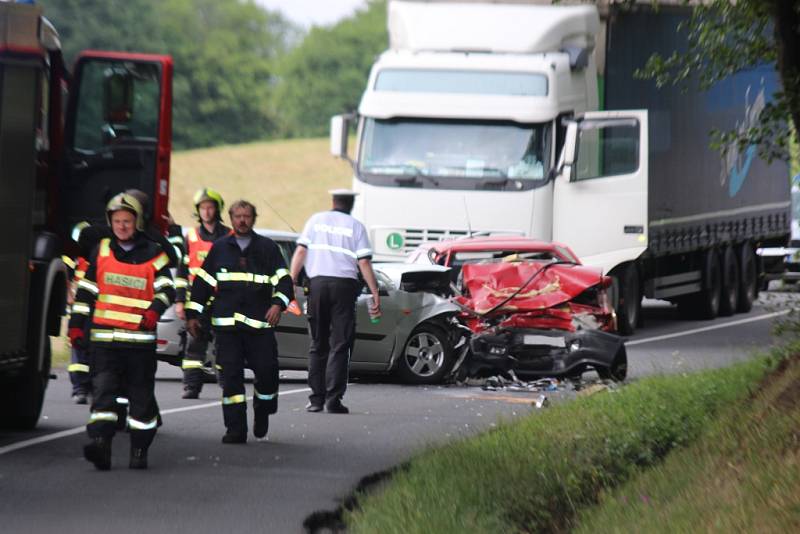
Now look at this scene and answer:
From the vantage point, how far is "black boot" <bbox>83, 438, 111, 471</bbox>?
10188 millimetres

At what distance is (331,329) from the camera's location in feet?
45.8

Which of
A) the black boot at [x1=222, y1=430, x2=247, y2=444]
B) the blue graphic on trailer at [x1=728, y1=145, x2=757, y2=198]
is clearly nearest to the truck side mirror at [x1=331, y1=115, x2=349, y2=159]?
the blue graphic on trailer at [x1=728, y1=145, x2=757, y2=198]

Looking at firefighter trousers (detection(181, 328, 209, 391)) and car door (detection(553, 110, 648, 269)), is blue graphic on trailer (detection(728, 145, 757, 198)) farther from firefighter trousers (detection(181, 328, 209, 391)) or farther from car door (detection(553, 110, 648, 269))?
firefighter trousers (detection(181, 328, 209, 391))

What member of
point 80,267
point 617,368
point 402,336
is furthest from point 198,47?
point 80,267

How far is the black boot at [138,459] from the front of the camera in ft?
34.1

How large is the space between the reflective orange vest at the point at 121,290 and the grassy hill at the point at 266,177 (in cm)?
6431

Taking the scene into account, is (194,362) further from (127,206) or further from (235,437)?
(127,206)

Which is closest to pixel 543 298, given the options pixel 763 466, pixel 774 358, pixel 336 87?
pixel 774 358

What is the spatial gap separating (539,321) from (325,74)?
110 m

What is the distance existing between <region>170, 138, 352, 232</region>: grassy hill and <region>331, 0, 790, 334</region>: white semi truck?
51.7m

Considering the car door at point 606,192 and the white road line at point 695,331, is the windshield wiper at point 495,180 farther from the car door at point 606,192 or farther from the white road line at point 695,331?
the white road line at point 695,331

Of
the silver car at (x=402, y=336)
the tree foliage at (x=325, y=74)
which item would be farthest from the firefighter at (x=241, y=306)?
the tree foliage at (x=325, y=74)

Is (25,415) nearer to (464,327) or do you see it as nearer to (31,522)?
(31,522)

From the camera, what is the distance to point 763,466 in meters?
8.12
